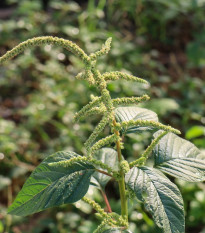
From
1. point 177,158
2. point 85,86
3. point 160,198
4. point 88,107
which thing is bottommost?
point 160,198

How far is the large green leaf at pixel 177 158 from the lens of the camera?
989 mm

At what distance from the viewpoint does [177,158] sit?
3.44 ft

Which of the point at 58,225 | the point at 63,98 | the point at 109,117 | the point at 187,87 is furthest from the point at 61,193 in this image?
the point at 187,87

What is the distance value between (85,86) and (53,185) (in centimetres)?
190

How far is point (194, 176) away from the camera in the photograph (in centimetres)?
96

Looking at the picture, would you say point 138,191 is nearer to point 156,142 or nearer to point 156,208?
point 156,208

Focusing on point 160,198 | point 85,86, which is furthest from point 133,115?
point 85,86

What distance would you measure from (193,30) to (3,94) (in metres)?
2.43

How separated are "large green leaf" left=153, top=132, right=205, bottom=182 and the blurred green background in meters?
0.51

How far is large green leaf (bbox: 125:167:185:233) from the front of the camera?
87 cm

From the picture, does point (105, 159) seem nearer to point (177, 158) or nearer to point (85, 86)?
point (177, 158)

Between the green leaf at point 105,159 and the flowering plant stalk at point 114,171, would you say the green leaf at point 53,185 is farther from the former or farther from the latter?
the green leaf at point 105,159

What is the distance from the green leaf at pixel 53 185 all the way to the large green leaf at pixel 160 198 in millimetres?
139

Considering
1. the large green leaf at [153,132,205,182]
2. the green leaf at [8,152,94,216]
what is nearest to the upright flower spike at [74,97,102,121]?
the green leaf at [8,152,94,216]
